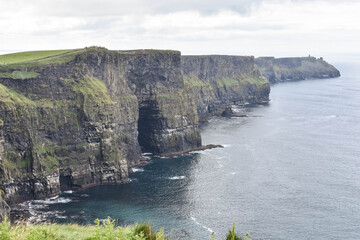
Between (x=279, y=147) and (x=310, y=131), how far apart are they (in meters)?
37.6

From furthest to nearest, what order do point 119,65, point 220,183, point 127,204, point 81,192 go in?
point 119,65
point 220,183
point 81,192
point 127,204

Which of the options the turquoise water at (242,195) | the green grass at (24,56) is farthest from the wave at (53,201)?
the green grass at (24,56)

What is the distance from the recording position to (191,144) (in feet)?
529

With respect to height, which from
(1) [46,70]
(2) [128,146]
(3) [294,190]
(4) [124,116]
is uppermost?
(1) [46,70]

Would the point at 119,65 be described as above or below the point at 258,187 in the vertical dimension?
above

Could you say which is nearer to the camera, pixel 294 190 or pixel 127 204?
pixel 127 204

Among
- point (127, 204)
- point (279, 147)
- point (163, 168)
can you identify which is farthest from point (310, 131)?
point (127, 204)

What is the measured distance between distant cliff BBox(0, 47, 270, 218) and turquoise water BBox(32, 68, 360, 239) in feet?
20.1

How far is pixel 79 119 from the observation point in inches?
4680

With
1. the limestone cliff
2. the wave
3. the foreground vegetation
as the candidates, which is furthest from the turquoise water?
the foreground vegetation

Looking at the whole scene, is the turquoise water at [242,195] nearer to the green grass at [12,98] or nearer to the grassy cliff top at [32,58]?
the green grass at [12,98]

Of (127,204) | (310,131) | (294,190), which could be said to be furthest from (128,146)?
(310,131)

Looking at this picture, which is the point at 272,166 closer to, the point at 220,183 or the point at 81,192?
the point at 220,183

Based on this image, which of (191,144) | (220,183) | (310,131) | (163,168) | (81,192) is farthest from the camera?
(310,131)
